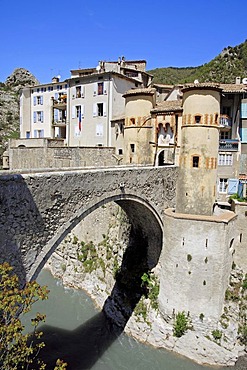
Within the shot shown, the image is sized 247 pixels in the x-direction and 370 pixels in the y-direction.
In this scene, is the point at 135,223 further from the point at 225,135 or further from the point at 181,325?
the point at 225,135

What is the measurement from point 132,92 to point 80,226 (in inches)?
411

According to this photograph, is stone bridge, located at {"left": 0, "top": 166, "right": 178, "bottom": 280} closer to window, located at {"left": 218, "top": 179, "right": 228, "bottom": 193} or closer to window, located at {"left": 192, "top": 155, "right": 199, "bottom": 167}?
window, located at {"left": 192, "top": 155, "right": 199, "bottom": 167}

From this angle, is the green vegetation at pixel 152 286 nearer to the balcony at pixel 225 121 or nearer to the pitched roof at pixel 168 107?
the pitched roof at pixel 168 107

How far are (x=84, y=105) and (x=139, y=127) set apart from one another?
1029 centimetres

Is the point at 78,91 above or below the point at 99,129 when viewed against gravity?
above

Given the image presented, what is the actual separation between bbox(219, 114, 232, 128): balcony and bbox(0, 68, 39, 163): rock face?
1092 inches

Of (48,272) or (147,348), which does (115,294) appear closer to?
(147,348)

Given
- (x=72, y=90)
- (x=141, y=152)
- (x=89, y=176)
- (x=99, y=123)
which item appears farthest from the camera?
(x=72, y=90)

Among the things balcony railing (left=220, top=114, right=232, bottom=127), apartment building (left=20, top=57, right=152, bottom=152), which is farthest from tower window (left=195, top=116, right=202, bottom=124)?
apartment building (left=20, top=57, right=152, bottom=152)

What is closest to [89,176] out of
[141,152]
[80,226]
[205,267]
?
[205,267]

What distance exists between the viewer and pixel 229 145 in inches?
842

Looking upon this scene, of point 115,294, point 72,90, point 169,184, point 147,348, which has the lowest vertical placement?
point 147,348

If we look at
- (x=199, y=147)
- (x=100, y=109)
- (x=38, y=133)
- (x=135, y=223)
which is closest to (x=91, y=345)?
(x=135, y=223)

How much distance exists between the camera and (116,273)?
760 inches
